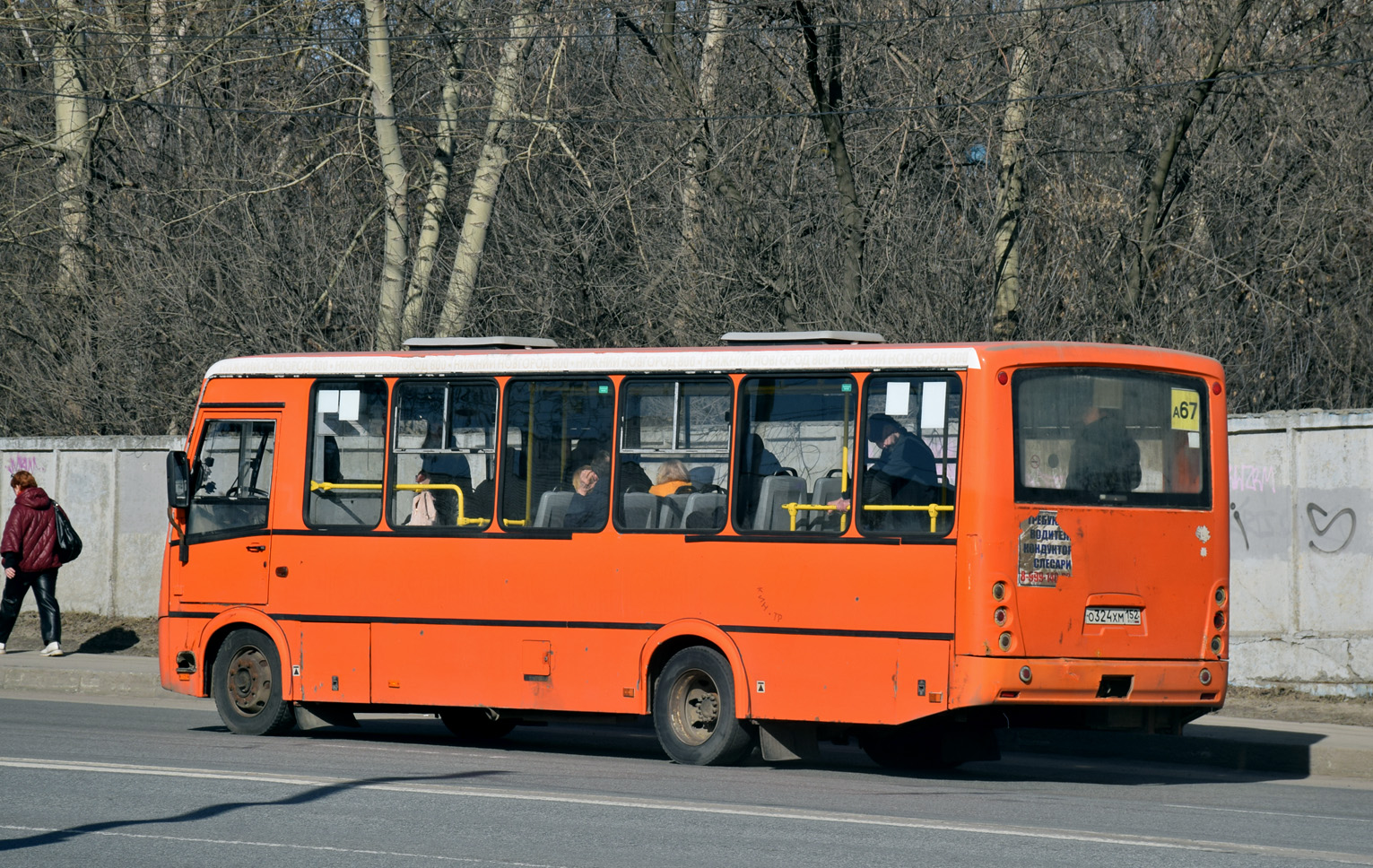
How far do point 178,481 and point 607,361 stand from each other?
3730 mm

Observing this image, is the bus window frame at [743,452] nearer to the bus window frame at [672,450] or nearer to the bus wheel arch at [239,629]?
the bus window frame at [672,450]

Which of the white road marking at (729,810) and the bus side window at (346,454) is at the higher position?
the bus side window at (346,454)

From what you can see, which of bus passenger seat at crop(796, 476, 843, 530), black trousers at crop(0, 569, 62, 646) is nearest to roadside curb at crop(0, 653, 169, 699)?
black trousers at crop(0, 569, 62, 646)

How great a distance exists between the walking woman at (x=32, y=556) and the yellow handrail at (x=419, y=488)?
7248 mm

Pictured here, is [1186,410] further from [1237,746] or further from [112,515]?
[112,515]

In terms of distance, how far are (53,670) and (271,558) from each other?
19.2ft

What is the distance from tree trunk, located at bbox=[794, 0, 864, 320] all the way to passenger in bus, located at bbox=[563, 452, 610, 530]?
7762mm

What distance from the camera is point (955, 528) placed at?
1044 centimetres

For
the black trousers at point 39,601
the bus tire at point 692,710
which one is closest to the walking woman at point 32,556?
the black trousers at point 39,601

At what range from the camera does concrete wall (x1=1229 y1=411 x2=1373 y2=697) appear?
14734 mm

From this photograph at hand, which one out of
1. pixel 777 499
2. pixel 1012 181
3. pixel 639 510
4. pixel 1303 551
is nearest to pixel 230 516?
pixel 639 510

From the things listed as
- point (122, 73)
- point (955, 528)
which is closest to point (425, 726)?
point (955, 528)

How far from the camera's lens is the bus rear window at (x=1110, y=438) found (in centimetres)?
1055

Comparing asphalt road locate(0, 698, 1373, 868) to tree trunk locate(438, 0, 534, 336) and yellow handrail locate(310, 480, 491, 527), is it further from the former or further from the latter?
tree trunk locate(438, 0, 534, 336)
